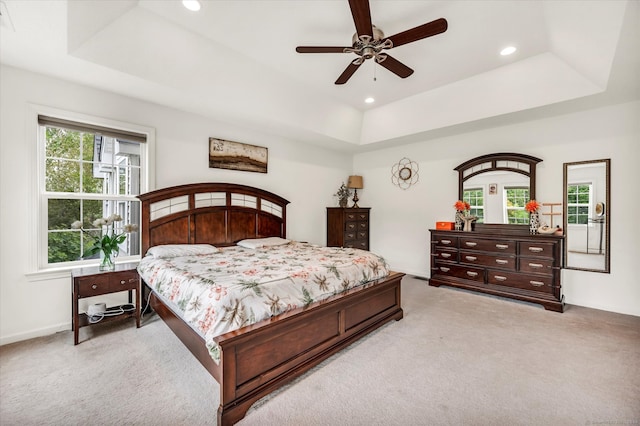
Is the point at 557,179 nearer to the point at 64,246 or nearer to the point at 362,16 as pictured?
the point at 362,16

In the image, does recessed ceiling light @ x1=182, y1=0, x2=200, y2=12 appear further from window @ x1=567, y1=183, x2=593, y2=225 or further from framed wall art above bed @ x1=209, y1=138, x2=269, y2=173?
window @ x1=567, y1=183, x2=593, y2=225

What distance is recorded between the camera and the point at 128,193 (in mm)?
3475

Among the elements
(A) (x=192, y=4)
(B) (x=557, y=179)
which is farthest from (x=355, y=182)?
(A) (x=192, y=4)

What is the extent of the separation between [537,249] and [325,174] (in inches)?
147

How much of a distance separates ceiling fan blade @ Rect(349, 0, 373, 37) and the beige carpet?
108 inches

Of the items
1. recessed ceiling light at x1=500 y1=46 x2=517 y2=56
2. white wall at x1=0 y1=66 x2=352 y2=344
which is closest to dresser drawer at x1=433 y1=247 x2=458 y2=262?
recessed ceiling light at x1=500 y1=46 x2=517 y2=56

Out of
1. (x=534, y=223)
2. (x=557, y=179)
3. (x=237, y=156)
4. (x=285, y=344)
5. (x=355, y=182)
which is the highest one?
(x=237, y=156)

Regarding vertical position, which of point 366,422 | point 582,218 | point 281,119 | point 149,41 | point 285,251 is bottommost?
point 366,422

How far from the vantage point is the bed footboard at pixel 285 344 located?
1.68 metres

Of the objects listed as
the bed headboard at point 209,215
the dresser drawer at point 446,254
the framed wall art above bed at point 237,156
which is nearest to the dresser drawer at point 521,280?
the dresser drawer at point 446,254

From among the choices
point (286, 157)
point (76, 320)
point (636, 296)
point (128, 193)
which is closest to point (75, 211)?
point (128, 193)

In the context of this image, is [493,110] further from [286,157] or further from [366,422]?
[366,422]

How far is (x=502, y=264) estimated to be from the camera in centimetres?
397

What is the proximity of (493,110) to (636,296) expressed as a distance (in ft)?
9.47
